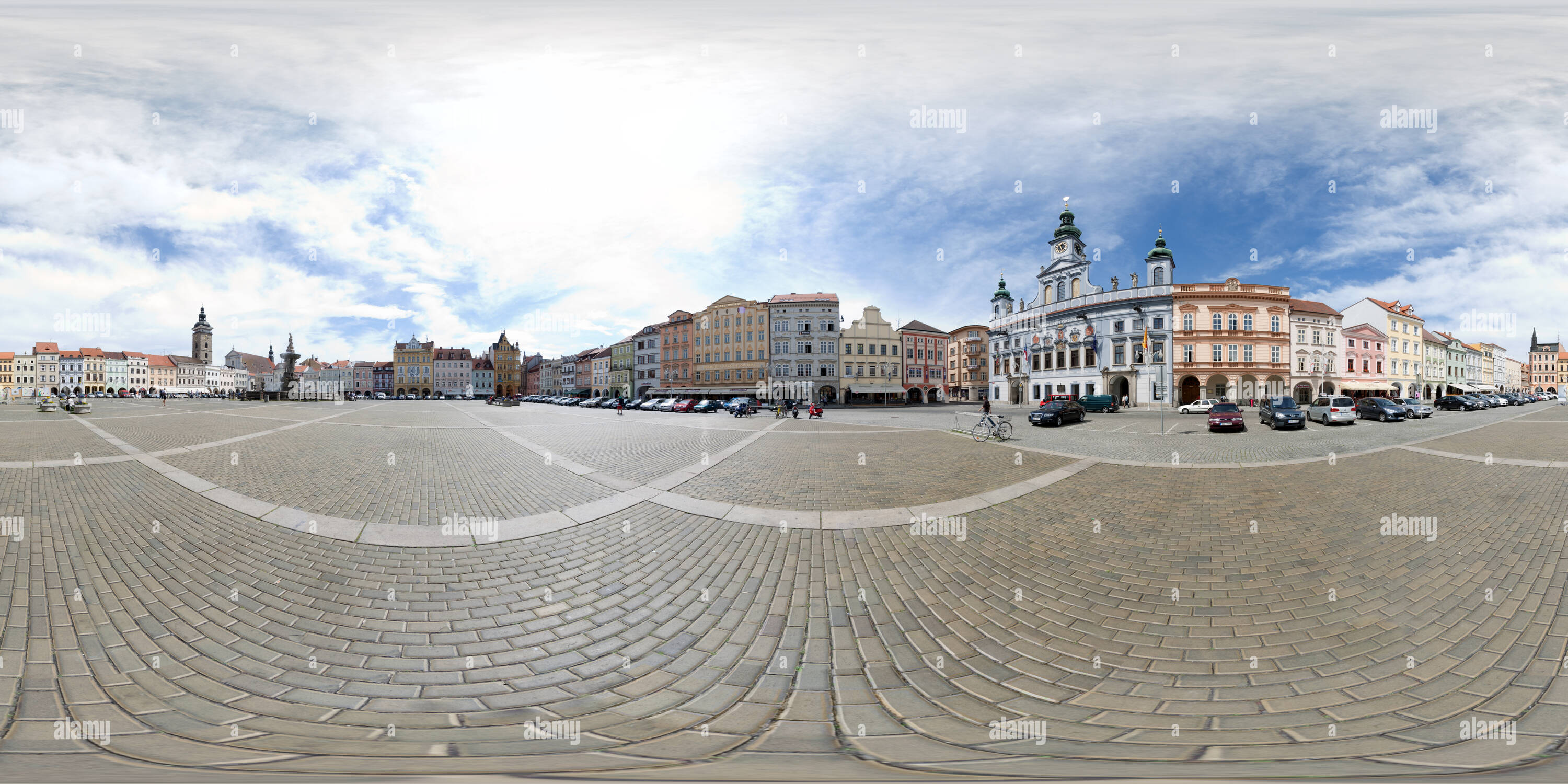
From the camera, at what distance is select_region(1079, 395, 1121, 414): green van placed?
37.0m

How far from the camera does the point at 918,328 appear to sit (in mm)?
72500

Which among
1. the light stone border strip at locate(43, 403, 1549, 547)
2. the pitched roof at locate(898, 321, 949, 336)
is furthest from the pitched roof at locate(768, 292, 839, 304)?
the light stone border strip at locate(43, 403, 1549, 547)

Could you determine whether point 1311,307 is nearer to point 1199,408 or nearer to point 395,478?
point 1199,408

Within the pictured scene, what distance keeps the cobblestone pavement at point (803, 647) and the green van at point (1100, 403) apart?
3284 cm

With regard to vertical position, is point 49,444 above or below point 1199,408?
above

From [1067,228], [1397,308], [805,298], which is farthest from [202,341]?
[1397,308]

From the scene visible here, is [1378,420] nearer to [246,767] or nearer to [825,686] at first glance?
[825,686]

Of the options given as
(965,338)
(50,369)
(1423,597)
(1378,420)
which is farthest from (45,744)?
(50,369)

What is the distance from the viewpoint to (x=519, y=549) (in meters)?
5.35

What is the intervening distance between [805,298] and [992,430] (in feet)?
150

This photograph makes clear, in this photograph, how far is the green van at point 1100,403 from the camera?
37.0 meters

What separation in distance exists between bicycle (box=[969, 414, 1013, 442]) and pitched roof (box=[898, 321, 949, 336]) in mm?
52990

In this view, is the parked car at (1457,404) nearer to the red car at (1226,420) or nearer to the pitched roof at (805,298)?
the red car at (1226,420)

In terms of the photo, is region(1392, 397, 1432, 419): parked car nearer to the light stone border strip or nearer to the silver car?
the silver car
